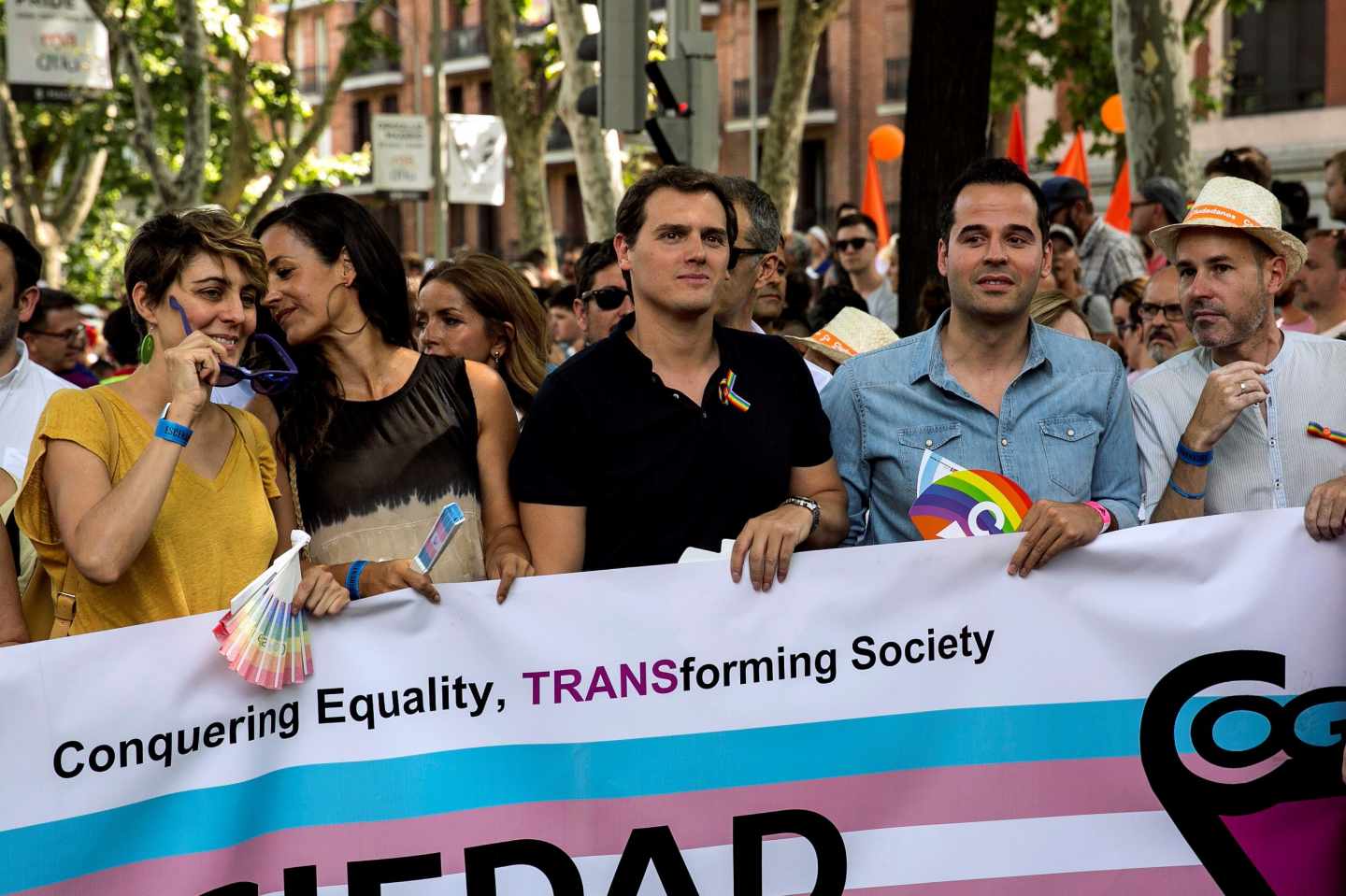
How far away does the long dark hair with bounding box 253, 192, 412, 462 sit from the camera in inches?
157

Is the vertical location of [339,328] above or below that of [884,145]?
below

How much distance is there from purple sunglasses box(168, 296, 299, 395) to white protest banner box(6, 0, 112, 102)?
18.2 m

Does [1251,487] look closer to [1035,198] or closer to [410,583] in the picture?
[1035,198]

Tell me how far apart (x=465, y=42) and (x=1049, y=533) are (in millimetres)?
55291

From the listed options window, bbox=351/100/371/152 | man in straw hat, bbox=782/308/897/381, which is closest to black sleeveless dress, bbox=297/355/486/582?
man in straw hat, bbox=782/308/897/381

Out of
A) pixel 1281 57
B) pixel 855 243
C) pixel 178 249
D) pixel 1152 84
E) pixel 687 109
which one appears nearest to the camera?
pixel 178 249

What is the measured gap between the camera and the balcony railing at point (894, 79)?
42.5 m

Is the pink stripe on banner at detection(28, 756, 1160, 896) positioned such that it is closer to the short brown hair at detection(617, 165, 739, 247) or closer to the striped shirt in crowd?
the striped shirt in crowd

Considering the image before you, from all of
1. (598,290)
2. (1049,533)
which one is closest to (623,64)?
(598,290)

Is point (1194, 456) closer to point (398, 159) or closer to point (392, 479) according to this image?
point (392, 479)

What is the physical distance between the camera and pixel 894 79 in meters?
42.8

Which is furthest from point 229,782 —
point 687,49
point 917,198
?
point 687,49

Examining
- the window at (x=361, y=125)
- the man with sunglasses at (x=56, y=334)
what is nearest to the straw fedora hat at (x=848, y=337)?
the man with sunglasses at (x=56, y=334)

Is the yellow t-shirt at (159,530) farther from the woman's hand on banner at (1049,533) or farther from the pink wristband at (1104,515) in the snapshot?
the pink wristband at (1104,515)
